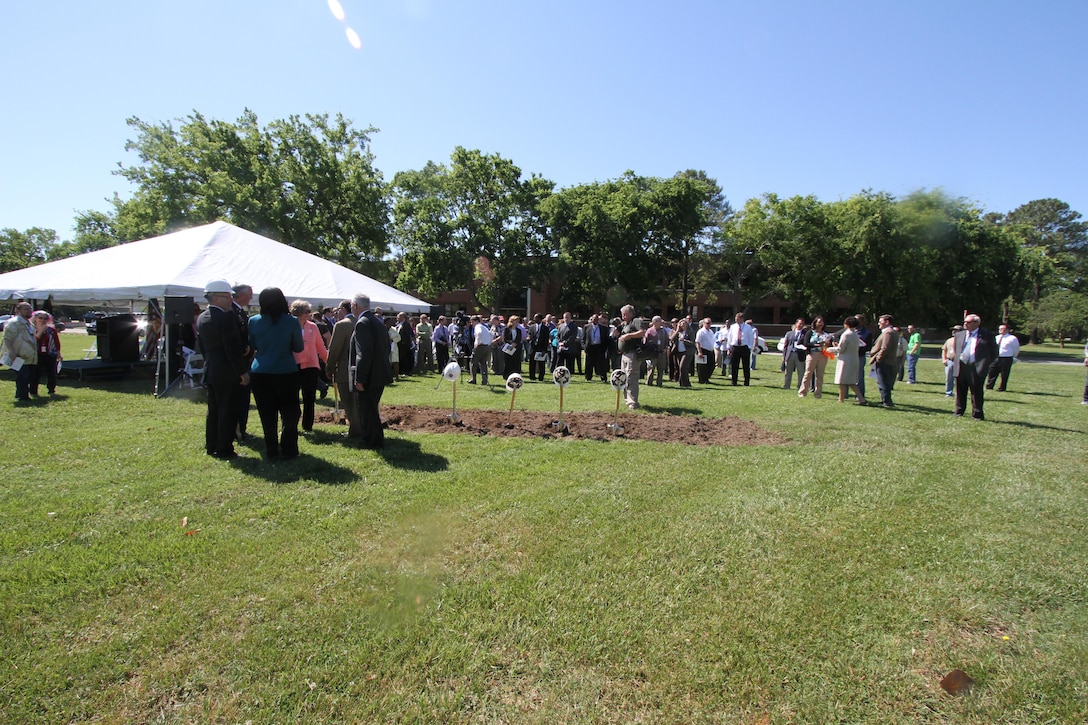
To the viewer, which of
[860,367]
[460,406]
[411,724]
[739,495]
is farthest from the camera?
[860,367]

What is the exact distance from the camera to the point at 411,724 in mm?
2451

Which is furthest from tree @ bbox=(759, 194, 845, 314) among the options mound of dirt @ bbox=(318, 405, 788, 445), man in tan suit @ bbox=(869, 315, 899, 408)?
mound of dirt @ bbox=(318, 405, 788, 445)

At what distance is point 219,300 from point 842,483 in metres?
7.42

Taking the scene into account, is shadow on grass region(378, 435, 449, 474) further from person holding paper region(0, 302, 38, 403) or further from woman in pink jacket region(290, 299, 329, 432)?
person holding paper region(0, 302, 38, 403)

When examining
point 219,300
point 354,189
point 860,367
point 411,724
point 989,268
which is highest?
point 354,189

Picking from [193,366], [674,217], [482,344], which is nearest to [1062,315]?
[674,217]

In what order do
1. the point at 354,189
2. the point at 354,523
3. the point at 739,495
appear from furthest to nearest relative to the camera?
the point at 354,189, the point at 739,495, the point at 354,523

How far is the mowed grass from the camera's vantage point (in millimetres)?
2639

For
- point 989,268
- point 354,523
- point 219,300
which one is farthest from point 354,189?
point 989,268

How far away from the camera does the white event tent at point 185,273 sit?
1180cm

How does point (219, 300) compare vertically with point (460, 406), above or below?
above

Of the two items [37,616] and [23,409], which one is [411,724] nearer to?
[37,616]

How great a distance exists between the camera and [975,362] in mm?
9594

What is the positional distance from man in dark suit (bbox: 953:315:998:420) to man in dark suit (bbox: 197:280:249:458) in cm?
1128
